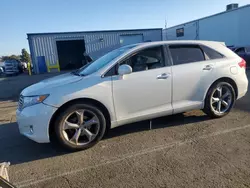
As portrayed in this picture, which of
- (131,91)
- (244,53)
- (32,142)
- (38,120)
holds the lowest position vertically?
(32,142)

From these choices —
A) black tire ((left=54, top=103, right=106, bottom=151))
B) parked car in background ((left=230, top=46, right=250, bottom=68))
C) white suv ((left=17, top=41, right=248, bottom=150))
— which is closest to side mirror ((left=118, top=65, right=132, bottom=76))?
white suv ((left=17, top=41, right=248, bottom=150))

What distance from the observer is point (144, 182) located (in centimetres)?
263

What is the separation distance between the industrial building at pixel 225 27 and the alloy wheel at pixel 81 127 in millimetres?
23739

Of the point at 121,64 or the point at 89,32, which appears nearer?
the point at 121,64

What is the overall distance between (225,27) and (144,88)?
25432mm

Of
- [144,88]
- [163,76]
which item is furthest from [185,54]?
[144,88]

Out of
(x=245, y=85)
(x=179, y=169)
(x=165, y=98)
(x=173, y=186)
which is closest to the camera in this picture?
(x=173, y=186)

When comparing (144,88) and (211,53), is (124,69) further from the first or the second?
(211,53)

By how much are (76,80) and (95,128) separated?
865mm

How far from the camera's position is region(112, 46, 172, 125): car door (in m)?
3.76

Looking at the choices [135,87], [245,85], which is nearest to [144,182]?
[135,87]

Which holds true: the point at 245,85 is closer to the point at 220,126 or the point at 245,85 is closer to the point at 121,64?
the point at 220,126

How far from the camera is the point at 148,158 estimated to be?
10.5 ft

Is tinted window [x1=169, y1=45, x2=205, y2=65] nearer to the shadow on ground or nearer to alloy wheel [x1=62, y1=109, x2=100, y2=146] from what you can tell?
the shadow on ground
